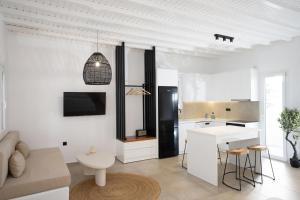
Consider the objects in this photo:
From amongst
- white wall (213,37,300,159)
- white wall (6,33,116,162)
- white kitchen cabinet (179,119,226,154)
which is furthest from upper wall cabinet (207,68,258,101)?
white wall (6,33,116,162)

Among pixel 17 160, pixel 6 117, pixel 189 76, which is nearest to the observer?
pixel 17 160

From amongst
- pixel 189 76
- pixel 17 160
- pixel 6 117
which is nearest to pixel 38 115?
pixel 6 117

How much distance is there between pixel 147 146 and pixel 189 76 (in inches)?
95.4

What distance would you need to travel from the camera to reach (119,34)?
446 centimetres

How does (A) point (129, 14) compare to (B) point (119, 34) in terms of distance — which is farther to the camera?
(B) point (119, 34)

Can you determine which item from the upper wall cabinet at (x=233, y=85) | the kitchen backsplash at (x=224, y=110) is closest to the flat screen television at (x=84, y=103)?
the kitchen backsplash at (x=224, y=110)

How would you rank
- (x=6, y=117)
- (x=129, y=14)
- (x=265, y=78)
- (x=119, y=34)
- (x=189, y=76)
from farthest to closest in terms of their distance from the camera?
(x=189, y=76)
(x=265, y=78)
(x=119, y=34)
(x=6, y=117)
(x=129, y=14)

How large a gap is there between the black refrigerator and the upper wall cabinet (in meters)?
1.62

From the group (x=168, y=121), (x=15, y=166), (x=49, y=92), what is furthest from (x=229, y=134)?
(x=49, y=92)

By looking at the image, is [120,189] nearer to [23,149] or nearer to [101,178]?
[101,178]

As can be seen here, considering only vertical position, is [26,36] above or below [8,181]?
above

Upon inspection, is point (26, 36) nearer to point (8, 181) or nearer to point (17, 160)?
point (17, 160)

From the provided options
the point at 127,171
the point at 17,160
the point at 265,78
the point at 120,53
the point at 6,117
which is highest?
the point at 120,53

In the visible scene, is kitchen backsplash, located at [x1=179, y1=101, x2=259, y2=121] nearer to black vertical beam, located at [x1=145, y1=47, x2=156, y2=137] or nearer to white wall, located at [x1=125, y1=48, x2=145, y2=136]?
black vertical beam, located at [x1=145, y1=47, x2=156, y2=137]
